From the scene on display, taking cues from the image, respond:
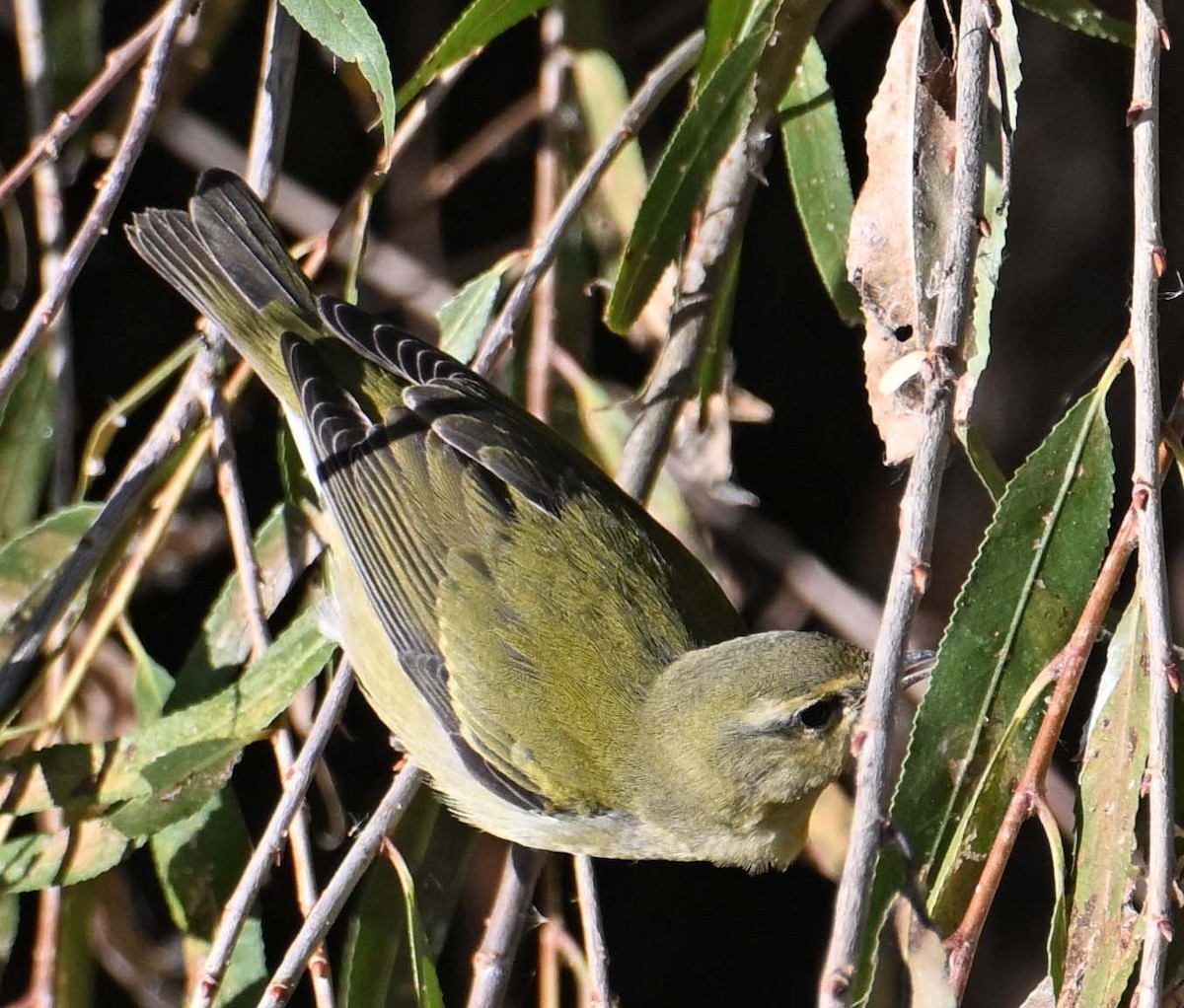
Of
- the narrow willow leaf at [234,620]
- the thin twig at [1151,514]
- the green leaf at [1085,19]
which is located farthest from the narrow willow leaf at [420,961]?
the green leaf at [1085,19]

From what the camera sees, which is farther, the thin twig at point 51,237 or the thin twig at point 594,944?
the thin twig at point 51,237

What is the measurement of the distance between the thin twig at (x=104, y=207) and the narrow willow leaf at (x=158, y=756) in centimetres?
57

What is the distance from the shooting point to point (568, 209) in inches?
97.0

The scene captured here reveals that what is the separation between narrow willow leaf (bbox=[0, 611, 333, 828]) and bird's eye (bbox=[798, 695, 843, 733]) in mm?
741

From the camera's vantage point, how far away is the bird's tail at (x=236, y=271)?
270 cm

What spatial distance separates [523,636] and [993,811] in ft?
3.12

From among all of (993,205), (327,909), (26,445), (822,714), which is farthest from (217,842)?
(993,205)

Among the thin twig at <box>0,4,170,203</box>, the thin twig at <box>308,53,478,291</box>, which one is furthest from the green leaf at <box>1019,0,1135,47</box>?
the thin twig at <box>0,4,170,203</box>

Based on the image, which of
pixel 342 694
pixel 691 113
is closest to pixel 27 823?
pixel 342 694

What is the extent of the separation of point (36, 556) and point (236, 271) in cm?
65

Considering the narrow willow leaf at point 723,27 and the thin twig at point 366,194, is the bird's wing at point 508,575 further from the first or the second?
the narrow willow leaf at point 723,27

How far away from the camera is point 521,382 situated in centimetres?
295

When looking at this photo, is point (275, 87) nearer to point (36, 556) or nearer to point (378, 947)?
point (36, 556)

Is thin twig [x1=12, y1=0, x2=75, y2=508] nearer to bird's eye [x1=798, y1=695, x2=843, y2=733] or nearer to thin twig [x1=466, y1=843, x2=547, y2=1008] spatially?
thin twig [x1=466, y1=843, x2=547, y2=1008]
